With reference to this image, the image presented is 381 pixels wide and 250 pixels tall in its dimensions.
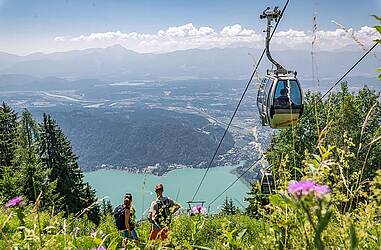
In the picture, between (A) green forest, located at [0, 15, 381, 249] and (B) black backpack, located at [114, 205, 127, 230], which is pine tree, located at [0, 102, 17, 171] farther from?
(A) green forest, located at [0, 15, 381, 249]

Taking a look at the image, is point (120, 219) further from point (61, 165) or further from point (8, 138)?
point (8, 138)

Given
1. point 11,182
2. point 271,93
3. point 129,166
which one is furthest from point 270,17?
point 129,166

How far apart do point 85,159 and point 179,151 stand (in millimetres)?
45657

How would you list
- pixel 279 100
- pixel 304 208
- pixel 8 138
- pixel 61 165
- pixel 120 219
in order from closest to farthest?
pixel 304 208 < pixel 120 219 < pixel 279 100 < pixel 61 165 < pixel 8 138

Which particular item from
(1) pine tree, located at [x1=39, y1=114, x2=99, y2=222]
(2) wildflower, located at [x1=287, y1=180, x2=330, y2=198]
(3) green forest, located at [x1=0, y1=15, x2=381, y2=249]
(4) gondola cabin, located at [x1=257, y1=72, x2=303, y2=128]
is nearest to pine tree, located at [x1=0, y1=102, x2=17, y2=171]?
(1) pine tree, located at [x1=39, y1=114, x2=99, y2=222]

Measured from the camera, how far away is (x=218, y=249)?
140 cm

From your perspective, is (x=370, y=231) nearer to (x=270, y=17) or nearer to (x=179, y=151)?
(x=270, y=17)

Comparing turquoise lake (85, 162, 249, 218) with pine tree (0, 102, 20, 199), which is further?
turquoise lake (85, 162, 249, 218)

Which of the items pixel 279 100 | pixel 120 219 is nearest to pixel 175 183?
pixel 279 100

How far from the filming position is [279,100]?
8516 mm

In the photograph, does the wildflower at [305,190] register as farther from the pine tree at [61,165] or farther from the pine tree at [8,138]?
the pine tree at [61,165]

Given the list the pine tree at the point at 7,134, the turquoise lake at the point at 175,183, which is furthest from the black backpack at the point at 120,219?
the turquoise lake at the point at 175,183

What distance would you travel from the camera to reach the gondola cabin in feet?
27.8

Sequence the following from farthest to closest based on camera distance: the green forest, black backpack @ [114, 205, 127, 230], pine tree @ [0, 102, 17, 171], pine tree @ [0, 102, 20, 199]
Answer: pine tree @ [0, 102, 17, 171], pine tree @ [0, 102, 20, 199], black backpack @ [114, 205, 127, 230], the green forest
